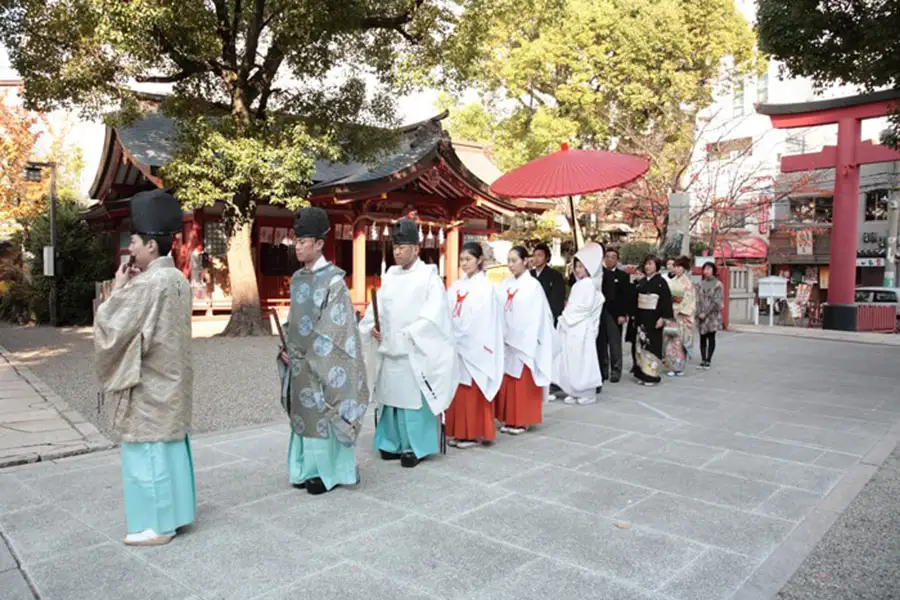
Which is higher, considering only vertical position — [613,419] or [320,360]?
[320,360]

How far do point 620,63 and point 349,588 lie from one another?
22.1 meters

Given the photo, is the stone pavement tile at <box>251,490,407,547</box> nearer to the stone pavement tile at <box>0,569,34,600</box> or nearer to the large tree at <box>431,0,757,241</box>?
the stone pavement tile at <box>0,569,34,600</box>

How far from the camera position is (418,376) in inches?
194

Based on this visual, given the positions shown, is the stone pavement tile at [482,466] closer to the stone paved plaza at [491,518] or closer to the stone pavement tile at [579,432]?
the stone paved plaza at [491,518]

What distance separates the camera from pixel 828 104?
17.2m

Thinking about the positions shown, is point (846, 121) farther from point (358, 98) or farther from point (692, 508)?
point (692, 508)

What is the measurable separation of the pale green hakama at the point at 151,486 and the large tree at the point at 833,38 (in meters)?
9.46

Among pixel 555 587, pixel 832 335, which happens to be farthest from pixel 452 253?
pixel 555 587

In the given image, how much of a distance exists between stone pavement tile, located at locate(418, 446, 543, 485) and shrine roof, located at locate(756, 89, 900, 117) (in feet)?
50.1

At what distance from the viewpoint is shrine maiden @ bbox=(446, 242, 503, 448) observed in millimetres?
5582

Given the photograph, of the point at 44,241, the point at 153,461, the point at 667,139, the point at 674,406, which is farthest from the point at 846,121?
the point at 44,241

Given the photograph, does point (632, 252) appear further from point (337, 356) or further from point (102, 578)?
point (102, 578)

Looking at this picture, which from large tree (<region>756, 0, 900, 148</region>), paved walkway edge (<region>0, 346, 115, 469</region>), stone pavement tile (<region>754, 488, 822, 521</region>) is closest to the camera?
stone pavement tile (<region>754, 488, 822, 521</region>)

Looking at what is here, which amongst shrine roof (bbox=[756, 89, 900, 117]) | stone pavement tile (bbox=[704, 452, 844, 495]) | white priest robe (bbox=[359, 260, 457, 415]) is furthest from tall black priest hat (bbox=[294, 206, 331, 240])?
shrine roof (bbox=[756, 89, 900, 117])
